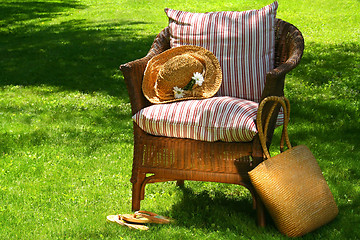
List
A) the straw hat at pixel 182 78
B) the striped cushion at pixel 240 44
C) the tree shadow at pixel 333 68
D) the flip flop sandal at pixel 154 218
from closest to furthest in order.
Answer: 1. the flip flop sandal at pixel 154 218
2. the straw hat at pixel 182 78
3. the striped cushion at pixel 240 44
4. the tree shadow at pixel 333 68

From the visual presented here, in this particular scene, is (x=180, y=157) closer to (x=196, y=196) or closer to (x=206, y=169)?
(x=206, y=169)

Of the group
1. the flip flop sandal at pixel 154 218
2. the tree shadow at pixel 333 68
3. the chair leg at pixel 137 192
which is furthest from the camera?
the tree shadow at pixel 333 68

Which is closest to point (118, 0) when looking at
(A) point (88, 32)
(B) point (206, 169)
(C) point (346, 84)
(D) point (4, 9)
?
(D) point (4, 9)

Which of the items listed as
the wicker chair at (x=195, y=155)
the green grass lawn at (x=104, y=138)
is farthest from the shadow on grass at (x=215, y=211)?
the wicker chair at (x=195, y=155)

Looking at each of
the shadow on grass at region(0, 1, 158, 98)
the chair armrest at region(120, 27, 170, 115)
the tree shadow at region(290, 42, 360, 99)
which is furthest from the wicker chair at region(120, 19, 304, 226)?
the shadow on grass at region(0, 1, 158, 98)

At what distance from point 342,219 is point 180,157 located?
1.05m

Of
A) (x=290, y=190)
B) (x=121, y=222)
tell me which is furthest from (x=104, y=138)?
(x=290, y=190)

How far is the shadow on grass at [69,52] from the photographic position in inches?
281

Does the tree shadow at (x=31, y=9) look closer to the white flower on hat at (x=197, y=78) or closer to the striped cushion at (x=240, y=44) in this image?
the striped cushion at (x=240, y=44)

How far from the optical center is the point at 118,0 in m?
14.8

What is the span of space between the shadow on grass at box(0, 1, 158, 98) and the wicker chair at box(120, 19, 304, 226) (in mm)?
3255

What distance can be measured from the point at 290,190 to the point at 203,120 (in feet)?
2.06

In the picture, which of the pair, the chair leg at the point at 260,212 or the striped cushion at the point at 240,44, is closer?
the chair leg at the point at 260,212

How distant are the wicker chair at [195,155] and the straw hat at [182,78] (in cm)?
10
